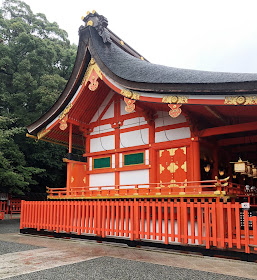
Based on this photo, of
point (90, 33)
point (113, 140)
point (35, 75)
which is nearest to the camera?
point (90, 33)

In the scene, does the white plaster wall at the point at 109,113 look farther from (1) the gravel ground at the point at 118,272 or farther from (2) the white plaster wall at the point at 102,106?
(1) the gravel ground at the point at 118,272

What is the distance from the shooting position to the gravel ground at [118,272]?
209 inches

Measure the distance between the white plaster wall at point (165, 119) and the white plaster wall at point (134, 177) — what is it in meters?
2.05

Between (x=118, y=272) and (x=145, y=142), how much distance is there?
22.9ft

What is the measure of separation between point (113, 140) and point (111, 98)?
207cm

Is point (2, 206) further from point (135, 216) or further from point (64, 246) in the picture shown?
point (135, 216)

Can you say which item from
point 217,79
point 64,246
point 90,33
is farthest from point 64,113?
point 217,79

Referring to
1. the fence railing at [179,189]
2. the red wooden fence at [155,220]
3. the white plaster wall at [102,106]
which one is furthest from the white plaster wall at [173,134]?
the white plaster wall at [102,106]

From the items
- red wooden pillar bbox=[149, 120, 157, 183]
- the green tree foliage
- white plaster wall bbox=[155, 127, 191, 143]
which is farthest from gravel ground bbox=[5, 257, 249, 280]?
the green tree foliage

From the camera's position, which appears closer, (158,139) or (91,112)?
(158,139)

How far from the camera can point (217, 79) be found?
832 cm

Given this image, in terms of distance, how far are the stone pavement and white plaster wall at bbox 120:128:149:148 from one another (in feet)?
15.9

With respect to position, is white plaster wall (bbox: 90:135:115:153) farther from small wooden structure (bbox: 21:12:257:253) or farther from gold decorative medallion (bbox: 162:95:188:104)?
gold decorative medallion (bbox: 162:95:188:104)

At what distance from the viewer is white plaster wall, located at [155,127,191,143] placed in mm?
11008
